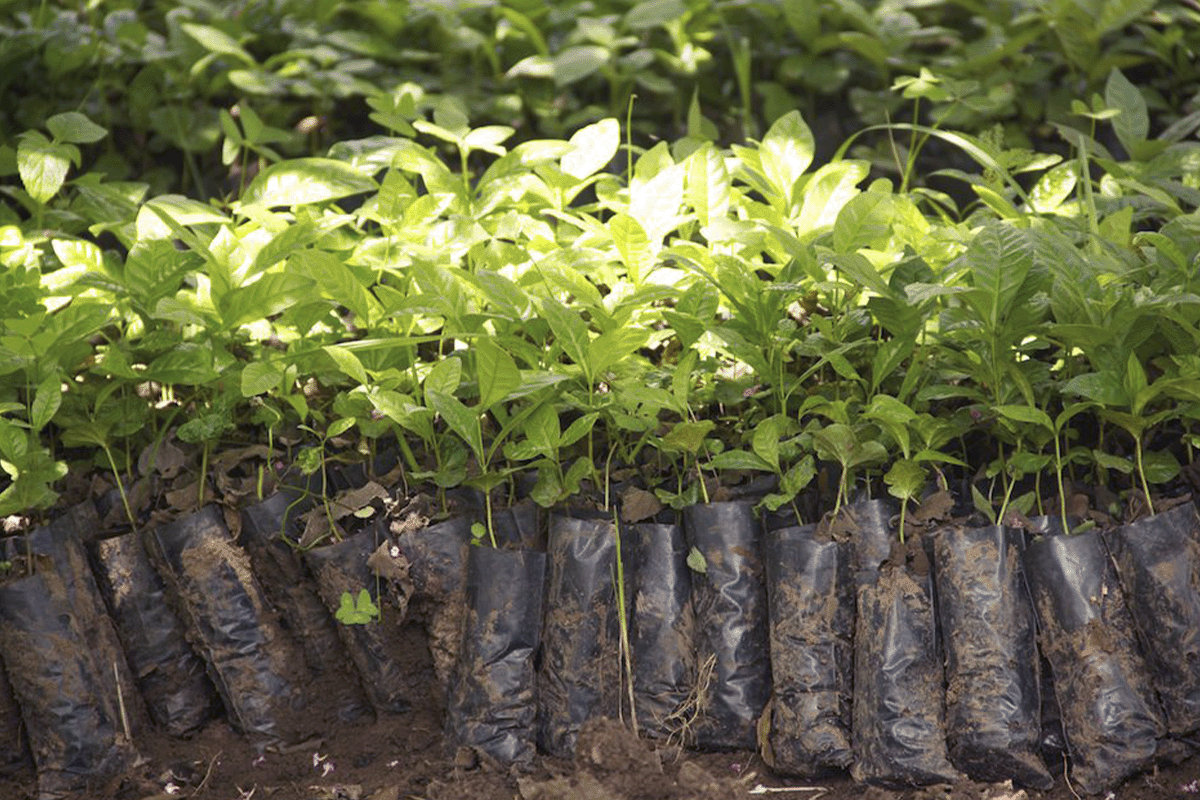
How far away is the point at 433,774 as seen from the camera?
1888 mm

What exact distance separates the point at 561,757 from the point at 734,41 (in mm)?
2113

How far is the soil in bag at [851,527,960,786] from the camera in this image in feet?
5.86

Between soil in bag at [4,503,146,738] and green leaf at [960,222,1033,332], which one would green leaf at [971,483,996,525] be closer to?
green leaf at [960,222,1033,332]

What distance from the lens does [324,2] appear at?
3193 millimetres

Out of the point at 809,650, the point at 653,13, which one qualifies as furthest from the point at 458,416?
the point at 653,13

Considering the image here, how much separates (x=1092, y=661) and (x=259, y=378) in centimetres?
133

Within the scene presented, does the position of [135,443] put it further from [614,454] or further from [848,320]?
[848,320]

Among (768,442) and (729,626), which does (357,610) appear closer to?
(729,626)

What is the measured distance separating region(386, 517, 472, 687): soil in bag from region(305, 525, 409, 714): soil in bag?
43mm

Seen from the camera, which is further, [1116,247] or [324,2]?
[324,2]

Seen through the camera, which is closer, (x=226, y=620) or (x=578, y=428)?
(x=578, y=428)

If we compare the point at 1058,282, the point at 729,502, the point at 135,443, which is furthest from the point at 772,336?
the point at 135,443

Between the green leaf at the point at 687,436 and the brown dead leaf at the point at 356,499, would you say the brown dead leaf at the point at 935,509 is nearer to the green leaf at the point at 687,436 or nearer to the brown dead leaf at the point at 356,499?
the green leaf at the point at 687,436

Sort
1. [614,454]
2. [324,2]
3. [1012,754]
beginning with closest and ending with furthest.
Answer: [1012,754] → [614,454] → [324,2]
